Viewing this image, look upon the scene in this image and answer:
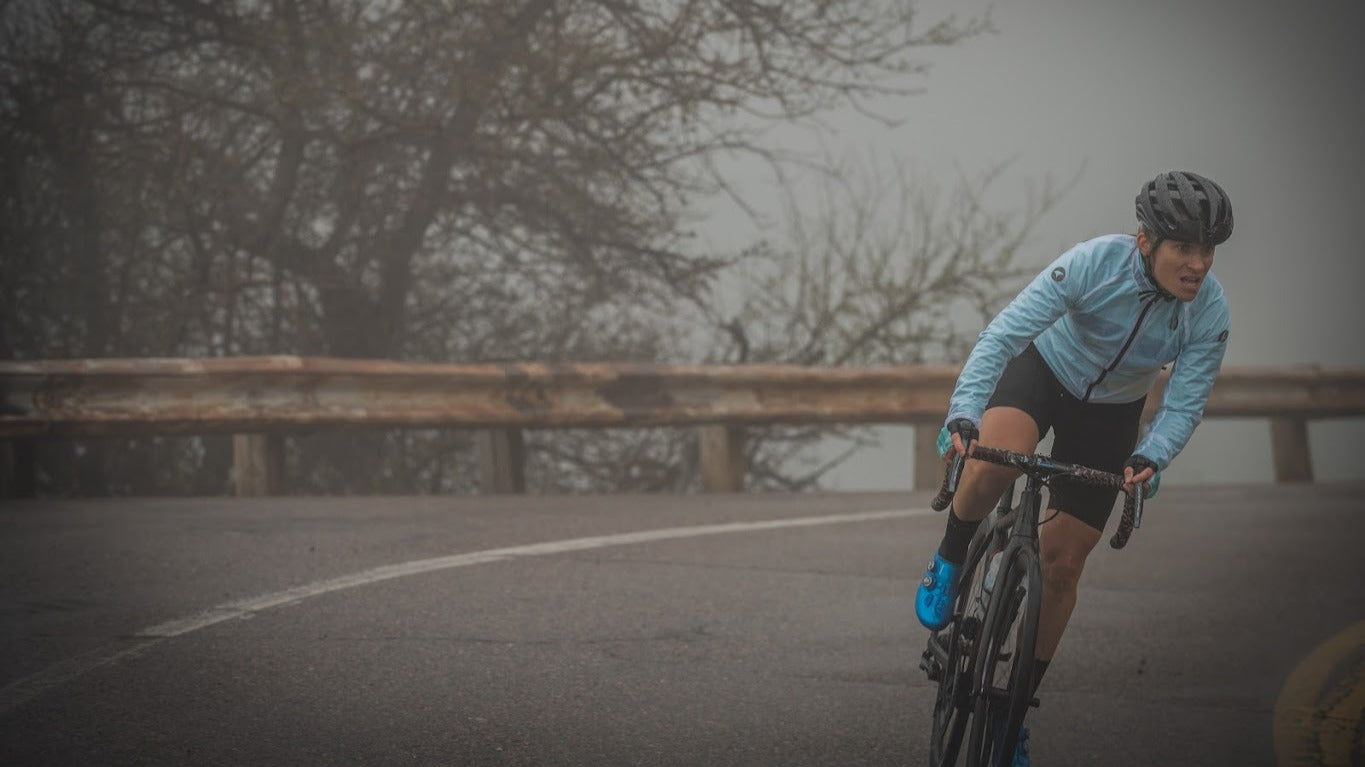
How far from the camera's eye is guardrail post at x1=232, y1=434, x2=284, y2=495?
11688 mm

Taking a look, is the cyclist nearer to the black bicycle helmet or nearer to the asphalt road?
the black bicycle helmet

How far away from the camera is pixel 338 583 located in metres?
7.58

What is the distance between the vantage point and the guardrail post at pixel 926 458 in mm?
13539

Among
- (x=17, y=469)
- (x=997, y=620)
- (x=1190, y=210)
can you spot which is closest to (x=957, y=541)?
(x=997, y=620)

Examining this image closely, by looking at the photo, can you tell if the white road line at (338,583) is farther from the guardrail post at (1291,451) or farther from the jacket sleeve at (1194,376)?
the guardrail post at (1291,451)

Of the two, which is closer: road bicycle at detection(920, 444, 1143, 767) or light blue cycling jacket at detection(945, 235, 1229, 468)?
road bicycle at detection(920, 444, 1143, 767)

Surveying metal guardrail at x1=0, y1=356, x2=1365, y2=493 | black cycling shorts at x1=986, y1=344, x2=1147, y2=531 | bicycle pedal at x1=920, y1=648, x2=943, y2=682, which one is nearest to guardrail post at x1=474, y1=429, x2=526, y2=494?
metal guardrail at x1=0, y1=356, x2=1365, y2=493

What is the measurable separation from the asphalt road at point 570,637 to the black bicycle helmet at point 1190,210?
176 centimetres

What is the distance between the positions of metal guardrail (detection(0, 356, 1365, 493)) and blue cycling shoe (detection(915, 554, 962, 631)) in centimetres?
719

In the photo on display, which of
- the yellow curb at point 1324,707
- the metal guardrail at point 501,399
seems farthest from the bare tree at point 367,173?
the yellow curb at point 1324,707

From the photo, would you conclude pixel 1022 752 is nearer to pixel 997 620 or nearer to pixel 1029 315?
pixel 997 620

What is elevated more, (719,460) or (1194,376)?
(1194,376)

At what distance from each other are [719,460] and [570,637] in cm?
660

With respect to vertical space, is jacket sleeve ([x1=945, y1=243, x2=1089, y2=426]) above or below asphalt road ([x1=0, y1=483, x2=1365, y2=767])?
above
